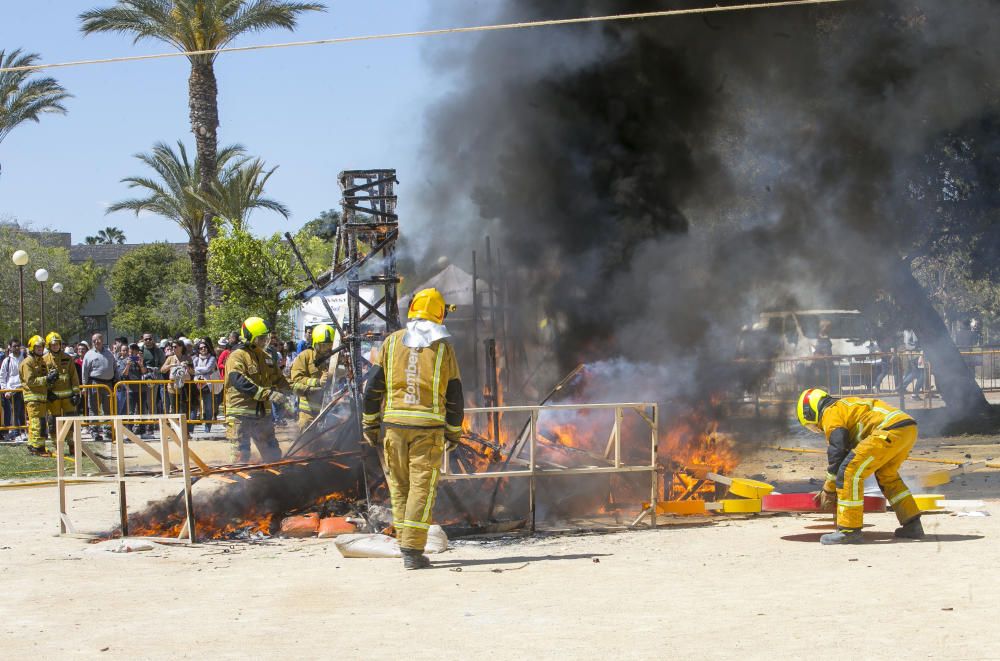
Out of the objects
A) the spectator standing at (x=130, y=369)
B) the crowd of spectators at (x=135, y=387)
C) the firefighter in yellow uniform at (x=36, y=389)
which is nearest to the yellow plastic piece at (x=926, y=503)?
the crowd of spectators at (x=135, y=387)

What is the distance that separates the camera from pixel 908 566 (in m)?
6.38

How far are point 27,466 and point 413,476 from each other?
8935 millimetres

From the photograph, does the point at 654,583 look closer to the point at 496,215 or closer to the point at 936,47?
the point at 496,215

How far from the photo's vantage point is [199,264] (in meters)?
28.8

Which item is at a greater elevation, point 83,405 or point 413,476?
point 83,405

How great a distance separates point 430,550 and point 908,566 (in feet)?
10.6

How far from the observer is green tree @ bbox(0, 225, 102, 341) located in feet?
146

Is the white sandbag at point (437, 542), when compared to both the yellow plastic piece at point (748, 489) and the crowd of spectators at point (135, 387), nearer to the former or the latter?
the yellow plastic piece at point (748, 489)

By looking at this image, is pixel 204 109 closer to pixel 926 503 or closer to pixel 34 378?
pixel 34 378

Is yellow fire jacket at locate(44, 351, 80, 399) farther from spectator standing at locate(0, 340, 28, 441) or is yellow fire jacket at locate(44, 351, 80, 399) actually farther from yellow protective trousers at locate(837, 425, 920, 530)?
yellow protective trousers at locate(837, 425, 920, 530)

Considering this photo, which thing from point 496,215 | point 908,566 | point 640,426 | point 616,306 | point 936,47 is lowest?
point 908,566

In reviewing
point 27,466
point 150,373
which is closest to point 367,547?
point 27,466

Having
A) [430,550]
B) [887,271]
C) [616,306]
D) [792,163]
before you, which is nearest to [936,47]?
[792,163]

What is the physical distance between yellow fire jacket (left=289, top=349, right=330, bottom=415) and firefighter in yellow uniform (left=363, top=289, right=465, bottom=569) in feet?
14.6
